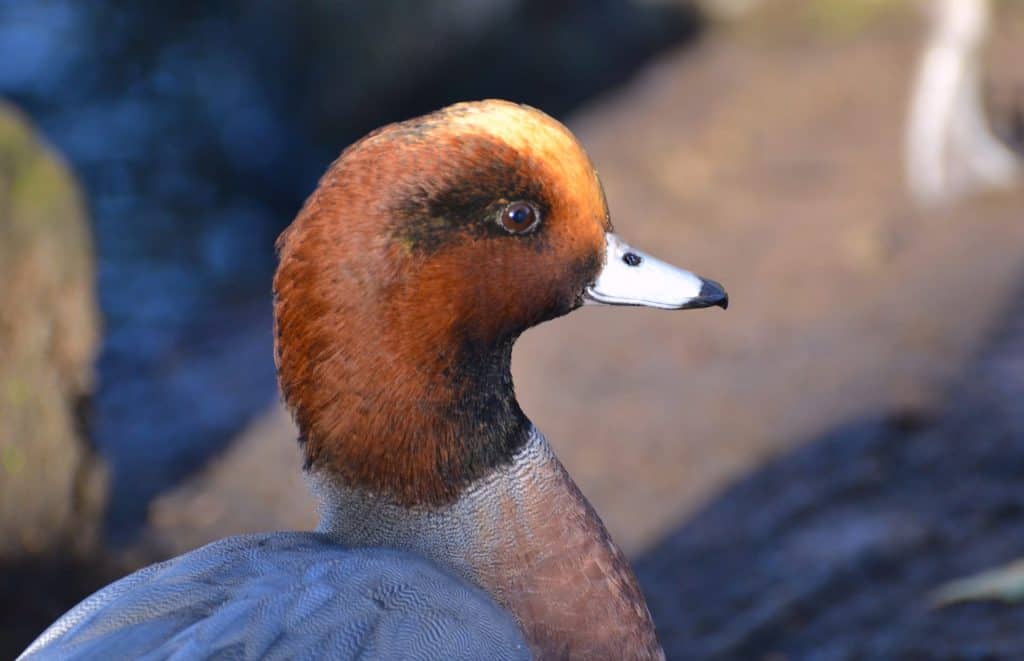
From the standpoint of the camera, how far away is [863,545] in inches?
158

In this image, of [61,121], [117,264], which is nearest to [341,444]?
[117,264]

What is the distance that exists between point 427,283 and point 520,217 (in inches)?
8.0

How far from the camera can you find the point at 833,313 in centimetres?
584

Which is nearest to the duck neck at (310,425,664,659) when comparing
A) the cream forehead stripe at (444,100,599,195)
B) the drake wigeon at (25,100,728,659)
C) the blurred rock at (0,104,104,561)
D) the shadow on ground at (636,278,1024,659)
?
the drake wigeon at (25,100,728,659)

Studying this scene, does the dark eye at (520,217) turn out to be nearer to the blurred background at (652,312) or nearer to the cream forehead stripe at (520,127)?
the cream forehead stripe at (520,127)

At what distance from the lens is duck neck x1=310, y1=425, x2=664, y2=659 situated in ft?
7.39

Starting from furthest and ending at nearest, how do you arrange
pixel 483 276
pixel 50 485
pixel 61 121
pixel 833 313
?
pixel 61 121 → pixel 833 313 → pixel 50 485 → pixel 483 276

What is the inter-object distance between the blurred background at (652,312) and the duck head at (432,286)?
1.65 metres

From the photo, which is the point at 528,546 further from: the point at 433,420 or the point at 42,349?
the point at 42,349

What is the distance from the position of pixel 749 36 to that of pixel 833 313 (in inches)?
148

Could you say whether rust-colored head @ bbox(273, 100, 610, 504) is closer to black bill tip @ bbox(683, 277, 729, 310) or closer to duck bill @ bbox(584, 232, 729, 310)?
duck bill @ bbox(584, 232, 729, 310)

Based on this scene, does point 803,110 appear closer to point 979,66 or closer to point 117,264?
point 979,66

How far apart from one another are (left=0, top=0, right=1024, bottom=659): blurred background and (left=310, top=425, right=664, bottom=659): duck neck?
137cm

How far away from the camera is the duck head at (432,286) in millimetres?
2174
